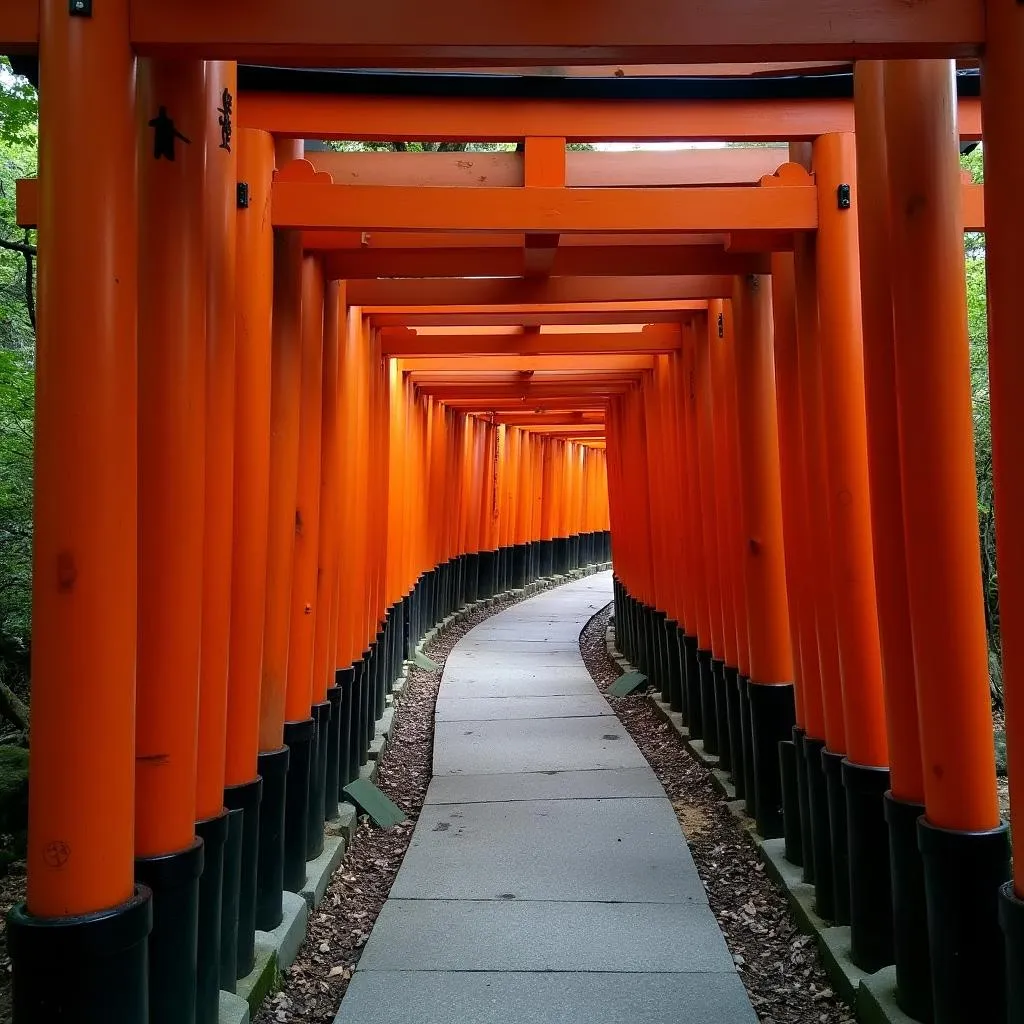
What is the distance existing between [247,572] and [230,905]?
1.14m

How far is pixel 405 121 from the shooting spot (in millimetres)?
4258

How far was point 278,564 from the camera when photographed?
426cm

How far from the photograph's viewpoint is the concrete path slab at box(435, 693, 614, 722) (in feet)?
29.5

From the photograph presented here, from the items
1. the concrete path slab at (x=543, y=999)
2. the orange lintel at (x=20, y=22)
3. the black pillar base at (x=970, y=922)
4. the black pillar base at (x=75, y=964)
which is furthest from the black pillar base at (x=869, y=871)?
the orange lintel at (x=20, y=22)

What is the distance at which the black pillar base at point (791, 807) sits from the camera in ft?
16.1

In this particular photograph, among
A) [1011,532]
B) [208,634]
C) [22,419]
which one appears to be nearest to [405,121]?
[208,634]

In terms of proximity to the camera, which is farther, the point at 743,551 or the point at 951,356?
the point at 743,551

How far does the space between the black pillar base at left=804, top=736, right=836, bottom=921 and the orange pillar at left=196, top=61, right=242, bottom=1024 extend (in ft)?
7.88

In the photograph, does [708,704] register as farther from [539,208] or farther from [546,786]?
[539,208]

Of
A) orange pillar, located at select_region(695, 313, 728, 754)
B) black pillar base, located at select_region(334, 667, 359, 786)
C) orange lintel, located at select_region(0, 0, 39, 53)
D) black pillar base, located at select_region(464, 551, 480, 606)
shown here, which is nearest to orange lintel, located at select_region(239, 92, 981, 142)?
orange lintel, located at select_region(0, 0, 39, 53)

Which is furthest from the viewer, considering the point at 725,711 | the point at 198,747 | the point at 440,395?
the point at 440,395

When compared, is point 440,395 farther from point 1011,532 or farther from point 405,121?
point 1011,532

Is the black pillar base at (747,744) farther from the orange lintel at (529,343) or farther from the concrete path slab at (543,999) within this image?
the orange lintel at (529,343)

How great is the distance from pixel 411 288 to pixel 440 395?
246 inches
